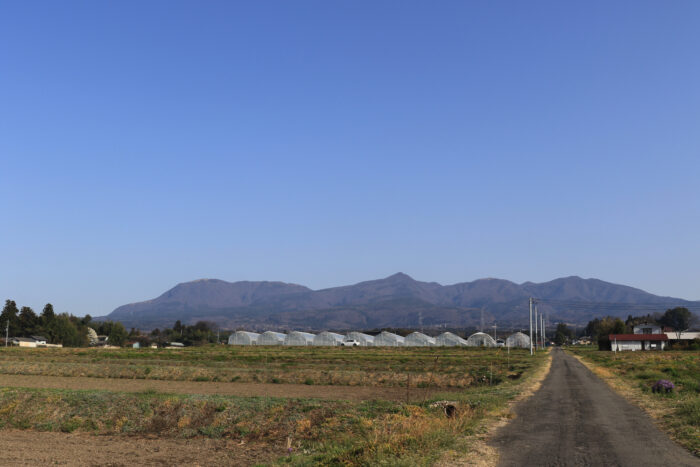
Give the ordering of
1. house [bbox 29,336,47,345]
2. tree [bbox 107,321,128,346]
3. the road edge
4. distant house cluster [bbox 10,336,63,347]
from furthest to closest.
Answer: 1. tree [bbox 107,321,128,346]
2. house [bbox 29,336,47,345]
3. distant house cluster [bbox 10,336,63,347]
4. the road edge

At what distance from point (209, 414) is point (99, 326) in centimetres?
19070

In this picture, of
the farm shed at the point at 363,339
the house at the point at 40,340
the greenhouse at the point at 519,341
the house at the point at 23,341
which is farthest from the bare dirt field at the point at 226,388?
the greenhouse at the point at 519,341

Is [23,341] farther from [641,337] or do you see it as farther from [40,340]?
[641,337]

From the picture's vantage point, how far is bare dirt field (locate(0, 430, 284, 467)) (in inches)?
690

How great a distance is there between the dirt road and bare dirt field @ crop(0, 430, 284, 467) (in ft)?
24.8

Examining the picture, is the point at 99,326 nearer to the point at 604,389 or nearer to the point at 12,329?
the point at 12,329

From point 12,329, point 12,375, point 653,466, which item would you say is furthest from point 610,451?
point 12,329

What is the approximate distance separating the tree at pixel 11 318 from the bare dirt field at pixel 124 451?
13747 cm

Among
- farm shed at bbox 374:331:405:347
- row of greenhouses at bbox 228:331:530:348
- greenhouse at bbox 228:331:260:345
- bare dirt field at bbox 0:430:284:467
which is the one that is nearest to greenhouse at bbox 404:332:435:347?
row of greenhouses at bbox 228:331:530:348

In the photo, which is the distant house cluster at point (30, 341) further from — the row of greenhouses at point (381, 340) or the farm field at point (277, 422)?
the farm field at point (277, 422)

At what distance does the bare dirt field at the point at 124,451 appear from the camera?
57.5 ft

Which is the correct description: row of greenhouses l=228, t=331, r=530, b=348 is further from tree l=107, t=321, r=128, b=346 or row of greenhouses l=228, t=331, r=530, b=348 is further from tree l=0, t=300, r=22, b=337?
tree l=0, t=300, r=22, b=337

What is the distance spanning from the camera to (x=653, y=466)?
1286 centimetres

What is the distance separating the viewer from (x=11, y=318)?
141 m
